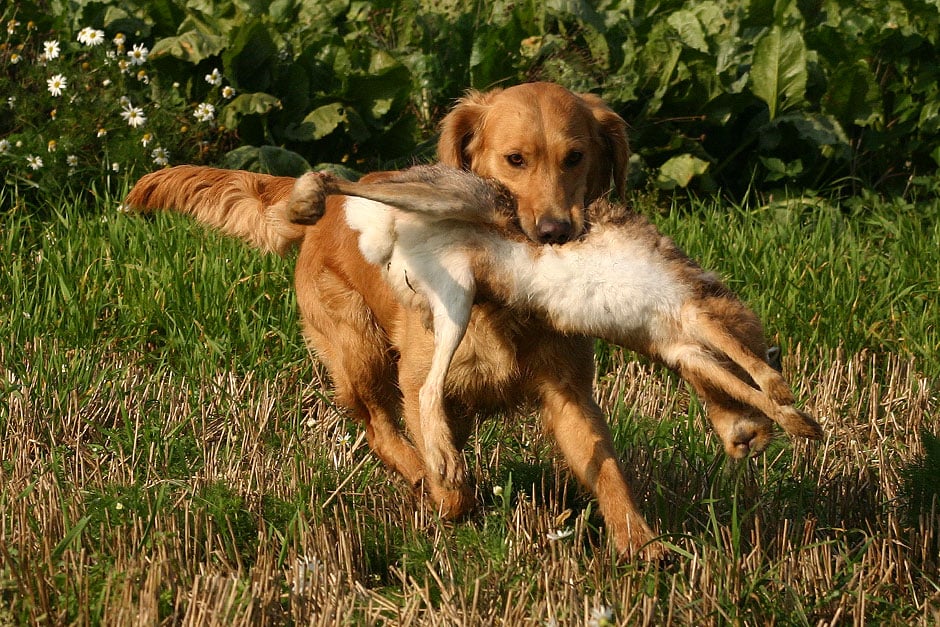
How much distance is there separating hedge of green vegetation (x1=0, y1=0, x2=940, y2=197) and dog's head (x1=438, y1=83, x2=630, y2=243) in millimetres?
2042

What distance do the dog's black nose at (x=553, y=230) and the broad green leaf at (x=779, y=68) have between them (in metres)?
3.76

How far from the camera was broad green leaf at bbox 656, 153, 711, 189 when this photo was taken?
21.9 ft

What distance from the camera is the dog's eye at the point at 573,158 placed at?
13.0 ft

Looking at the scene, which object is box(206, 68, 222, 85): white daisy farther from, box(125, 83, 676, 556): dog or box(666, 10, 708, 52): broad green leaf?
box(666, 10, 708, 52): broad green leaf

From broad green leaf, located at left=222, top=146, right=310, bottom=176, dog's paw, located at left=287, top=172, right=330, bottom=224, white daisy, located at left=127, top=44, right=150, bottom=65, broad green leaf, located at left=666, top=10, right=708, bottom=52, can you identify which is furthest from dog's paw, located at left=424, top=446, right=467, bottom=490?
broad green leaf, located at left=666, top=10, right=708, bottom=52

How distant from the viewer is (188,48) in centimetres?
646

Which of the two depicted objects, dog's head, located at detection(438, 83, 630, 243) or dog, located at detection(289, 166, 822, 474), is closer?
dog, located at detection(289, 166, 822, 474)

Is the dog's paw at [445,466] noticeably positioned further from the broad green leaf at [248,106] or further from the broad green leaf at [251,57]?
the broad green leaf at [251,57]

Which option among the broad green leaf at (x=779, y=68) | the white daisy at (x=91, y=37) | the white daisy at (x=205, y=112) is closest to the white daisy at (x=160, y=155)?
the white daisy at (x=205, y=112)

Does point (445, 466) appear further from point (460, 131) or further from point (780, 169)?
point (780, 169)

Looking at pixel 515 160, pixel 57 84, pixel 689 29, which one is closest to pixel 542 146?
pixel 515 160

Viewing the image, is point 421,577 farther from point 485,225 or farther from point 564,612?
point 485,225

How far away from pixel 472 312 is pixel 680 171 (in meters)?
3.50

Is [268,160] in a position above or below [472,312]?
below
